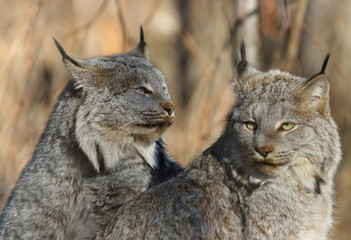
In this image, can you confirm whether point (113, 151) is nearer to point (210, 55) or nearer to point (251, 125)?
point (251, 125)

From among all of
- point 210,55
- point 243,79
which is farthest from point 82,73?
point 210,55

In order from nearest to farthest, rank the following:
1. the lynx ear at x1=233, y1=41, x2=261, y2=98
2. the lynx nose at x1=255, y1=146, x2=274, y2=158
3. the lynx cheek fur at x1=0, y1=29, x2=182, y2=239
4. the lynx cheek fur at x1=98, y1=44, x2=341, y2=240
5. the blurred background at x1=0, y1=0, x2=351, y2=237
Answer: the lynx nose at x1=255, y1=146, x2=274, y2=158 < the lynx cheek fur at x1=98, y1=44, x2=341, y2=240 < the lynx ear at x1=233, y1=41, x2=261, y2=98 < the lynx cheek fur at x1=0, y1=29, x2=182, y2=239 < the blurred background at x1=0, y1=0, x2=351, y2=237

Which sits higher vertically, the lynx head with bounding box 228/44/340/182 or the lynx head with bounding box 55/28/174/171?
the lynx head with bounding box 55/28/174/171

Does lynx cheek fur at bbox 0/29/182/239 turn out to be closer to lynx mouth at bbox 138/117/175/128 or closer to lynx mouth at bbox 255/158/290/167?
lynx mouth at bbox 138/117/175/128

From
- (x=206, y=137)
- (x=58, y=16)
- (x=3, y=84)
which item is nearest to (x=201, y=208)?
(x=206, y=137)

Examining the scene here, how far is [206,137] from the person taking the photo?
8.87 m

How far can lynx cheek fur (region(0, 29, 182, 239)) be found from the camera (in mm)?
5102

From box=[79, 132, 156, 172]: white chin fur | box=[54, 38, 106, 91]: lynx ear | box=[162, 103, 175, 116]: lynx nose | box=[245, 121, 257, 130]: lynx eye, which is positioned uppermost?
box=[54, 38, 106, 91]: lynx ear

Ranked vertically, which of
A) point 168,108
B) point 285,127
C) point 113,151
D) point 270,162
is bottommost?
point 270,162

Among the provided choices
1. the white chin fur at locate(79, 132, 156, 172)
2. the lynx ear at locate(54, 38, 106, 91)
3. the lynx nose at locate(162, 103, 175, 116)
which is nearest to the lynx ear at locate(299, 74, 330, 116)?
the lynx nose at locate(162, 103, 175, 116)

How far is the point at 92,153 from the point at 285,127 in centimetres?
164

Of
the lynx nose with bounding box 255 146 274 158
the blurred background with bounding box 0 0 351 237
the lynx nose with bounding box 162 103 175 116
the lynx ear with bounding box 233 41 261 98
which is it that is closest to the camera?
the lynx nose with bounding box 255 146 274 158

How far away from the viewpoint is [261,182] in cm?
453

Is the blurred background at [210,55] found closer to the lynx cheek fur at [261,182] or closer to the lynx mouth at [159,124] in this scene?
the lynx mouth at [159,124]
